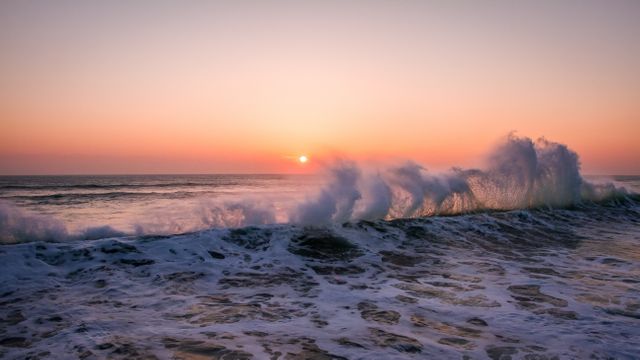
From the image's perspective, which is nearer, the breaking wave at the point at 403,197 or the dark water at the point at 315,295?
the dark water at the point at 315,295

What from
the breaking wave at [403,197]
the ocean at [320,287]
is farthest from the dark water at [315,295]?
the breaking wave at [403,197]

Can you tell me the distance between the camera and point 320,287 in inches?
265

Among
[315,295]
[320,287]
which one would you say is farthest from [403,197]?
[315,295]

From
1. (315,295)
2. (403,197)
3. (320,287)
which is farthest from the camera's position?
(403,197)

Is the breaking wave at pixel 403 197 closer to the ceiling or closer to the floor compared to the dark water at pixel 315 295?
closer to the ceiling

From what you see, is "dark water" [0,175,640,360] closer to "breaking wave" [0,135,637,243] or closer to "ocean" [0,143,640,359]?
"ocean" [0,143,640,359]

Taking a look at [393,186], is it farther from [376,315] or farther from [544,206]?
[376,315]

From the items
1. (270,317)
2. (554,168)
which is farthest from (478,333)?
(554,168)

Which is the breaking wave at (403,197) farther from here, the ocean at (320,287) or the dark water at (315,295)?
the dark water at (315,295)

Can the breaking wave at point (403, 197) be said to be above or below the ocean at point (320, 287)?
above

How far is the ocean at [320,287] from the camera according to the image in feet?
14.1

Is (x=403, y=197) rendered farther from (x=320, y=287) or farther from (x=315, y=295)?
(x=315, y=295)

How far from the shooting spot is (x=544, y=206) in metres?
18.2

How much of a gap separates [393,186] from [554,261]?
721 centimetres
